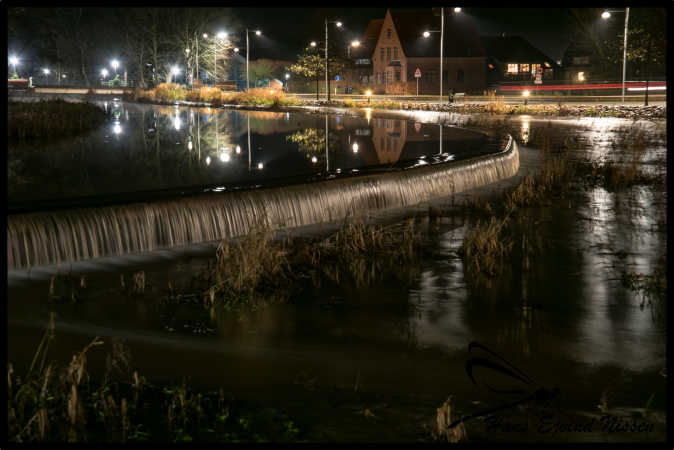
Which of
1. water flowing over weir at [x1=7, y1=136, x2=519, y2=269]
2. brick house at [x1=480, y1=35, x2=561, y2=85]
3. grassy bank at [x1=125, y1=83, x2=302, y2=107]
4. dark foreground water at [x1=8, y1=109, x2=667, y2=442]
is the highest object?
brick house at [x1=480, y1=35, x2=561, y2=85]

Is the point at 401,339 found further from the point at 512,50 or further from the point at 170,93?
the point at 512,50

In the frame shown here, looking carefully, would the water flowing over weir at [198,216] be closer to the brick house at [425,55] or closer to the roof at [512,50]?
the brick house at [425,55]

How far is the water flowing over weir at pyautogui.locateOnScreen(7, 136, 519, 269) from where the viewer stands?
11.0m

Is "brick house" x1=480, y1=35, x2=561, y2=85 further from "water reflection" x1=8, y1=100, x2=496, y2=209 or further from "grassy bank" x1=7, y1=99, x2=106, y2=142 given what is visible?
"grassy bank" x1=7, y1=99, x2=106, y2=142

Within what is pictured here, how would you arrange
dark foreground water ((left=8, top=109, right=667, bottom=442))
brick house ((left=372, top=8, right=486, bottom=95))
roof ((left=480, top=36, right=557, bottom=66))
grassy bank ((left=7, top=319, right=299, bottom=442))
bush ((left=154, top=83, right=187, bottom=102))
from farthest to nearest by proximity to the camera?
roof ((left=480, top=36, right=557, bottom=66)) → brick house ((left=372, top=8, right=486, bottom=95)) → bush ((left=154, top=83, right=187, bottom=102)) → dark foreground water ((left=8, top=109, right=667, bottom=442)) → grassy bank ((left=7, top=319, right=299, bottom=442))

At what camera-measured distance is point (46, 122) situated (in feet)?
88.8

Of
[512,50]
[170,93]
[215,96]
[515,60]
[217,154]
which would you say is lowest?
[217,154]

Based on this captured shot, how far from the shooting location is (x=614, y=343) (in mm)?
8516

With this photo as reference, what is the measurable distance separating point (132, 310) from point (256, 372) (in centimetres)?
266

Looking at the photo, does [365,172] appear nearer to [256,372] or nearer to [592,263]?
[592,263]

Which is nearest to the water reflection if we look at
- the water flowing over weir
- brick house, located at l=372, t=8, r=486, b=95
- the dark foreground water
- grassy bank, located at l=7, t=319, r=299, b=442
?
the water flowing over weir

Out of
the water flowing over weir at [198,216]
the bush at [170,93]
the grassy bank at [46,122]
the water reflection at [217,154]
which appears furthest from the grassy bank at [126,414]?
the bush at [170,93]

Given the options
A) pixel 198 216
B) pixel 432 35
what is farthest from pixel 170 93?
pixel 198 216

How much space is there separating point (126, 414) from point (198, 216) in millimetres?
6516
